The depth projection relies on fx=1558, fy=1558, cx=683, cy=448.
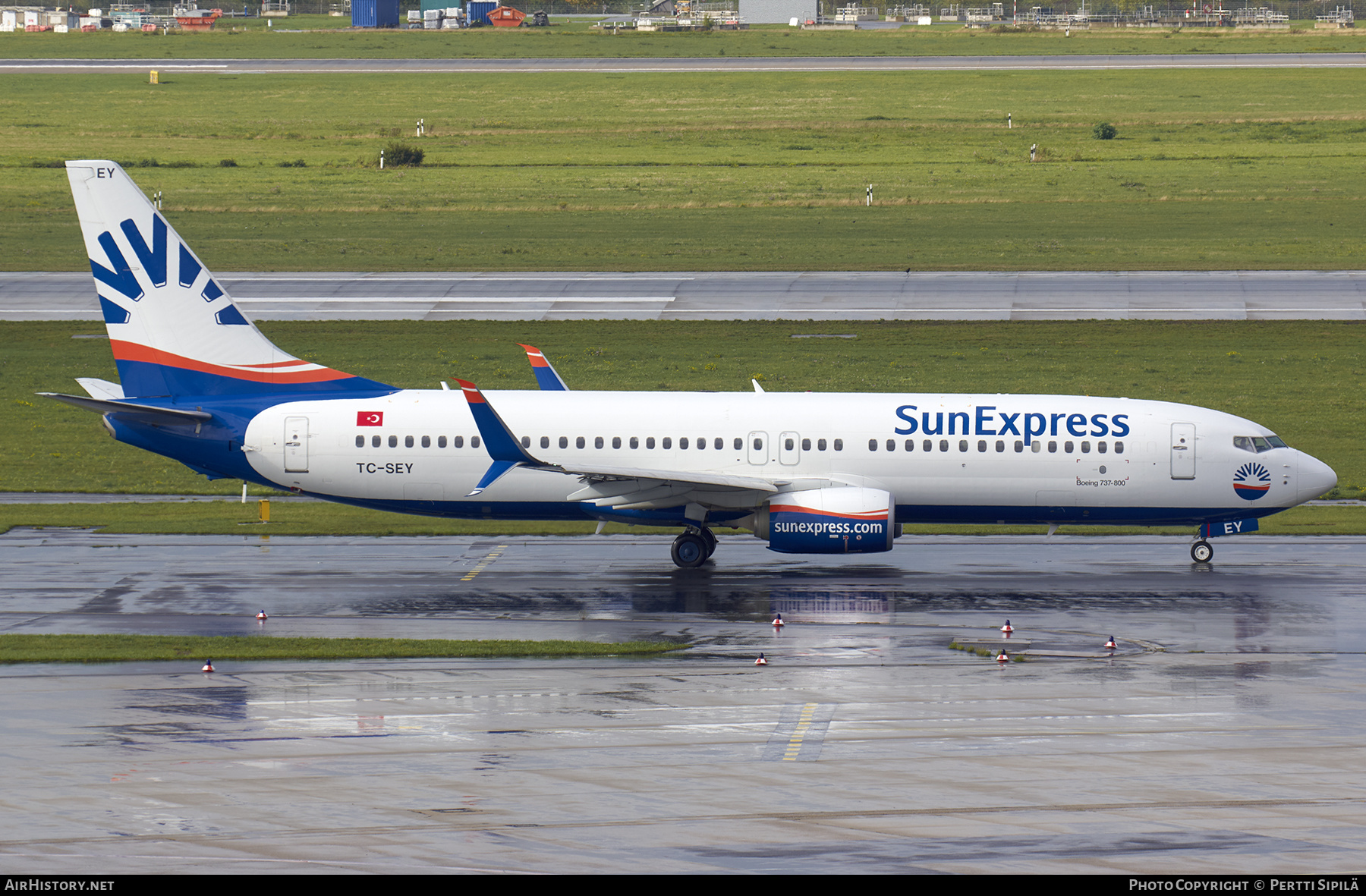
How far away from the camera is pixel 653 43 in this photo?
171 m

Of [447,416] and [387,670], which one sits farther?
[447,416]

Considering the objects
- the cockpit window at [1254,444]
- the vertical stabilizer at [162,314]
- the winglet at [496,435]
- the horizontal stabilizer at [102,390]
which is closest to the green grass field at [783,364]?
the horizontal stabilizer at [102,390]

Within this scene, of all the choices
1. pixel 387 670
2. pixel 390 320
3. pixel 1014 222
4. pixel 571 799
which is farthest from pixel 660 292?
pixel 571 799

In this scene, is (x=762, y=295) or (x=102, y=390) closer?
(x=102, y=390)

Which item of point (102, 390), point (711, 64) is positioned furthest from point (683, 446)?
point (711, 64)

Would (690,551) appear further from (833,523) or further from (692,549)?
(833,523)

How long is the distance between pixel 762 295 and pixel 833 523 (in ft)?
117

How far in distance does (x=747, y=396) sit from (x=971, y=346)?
23.5 m

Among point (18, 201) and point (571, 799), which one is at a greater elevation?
point (18, 201)

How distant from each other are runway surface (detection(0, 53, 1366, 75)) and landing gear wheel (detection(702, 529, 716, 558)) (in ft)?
365

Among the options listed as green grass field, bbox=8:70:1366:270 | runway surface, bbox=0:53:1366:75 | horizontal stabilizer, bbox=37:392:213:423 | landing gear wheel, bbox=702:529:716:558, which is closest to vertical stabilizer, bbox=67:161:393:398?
horizontal stabilizer, bbox=37:392:213:423

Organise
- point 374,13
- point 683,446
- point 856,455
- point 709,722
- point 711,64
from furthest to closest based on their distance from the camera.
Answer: point 374,13
point 711,64
point 683,446
point 856,455
point 709,722

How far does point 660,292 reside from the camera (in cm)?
6912
